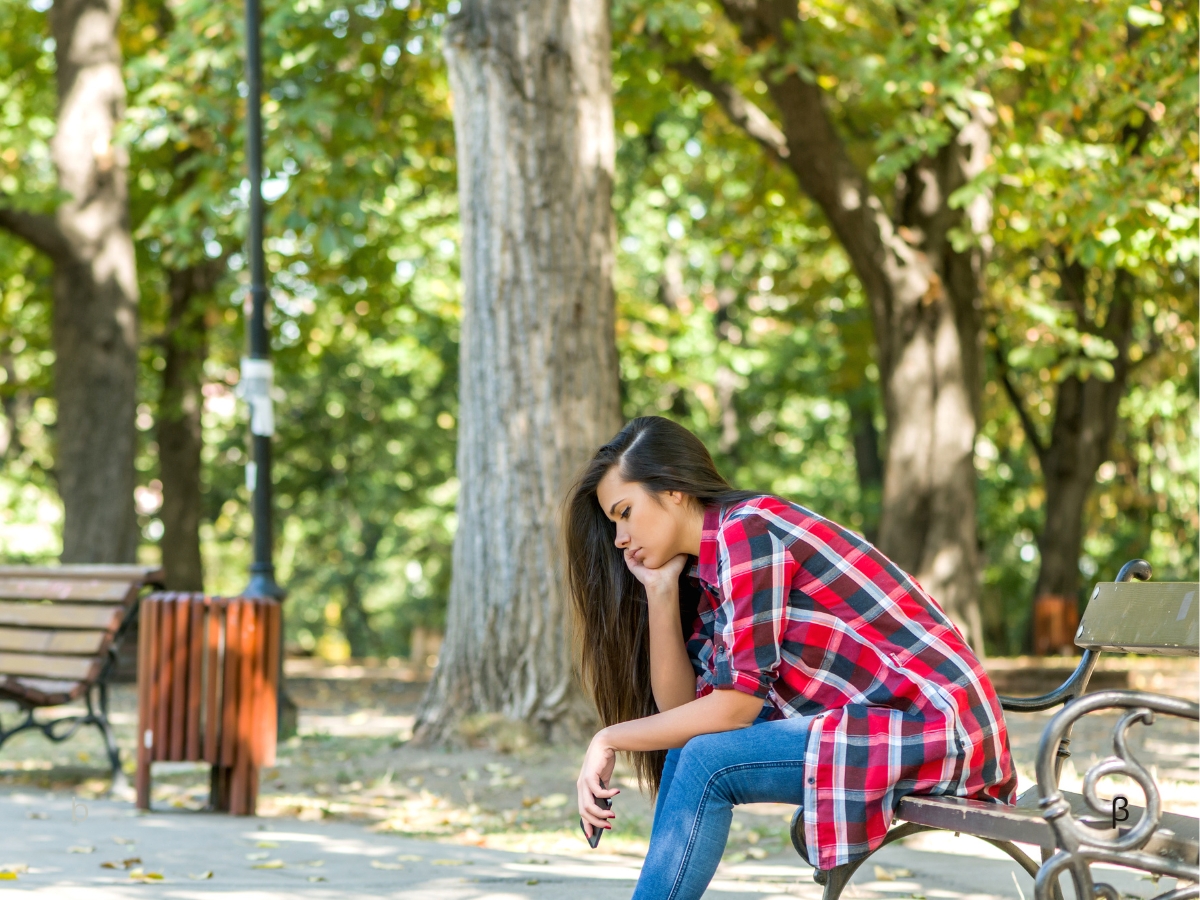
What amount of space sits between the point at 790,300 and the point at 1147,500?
6094 millimetres

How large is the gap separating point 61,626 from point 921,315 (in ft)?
26.4

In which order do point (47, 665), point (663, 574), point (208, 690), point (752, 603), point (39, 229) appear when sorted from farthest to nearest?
point (39, 229) → point (47, 665) → point (208, 690) → point (663, 574) → point (752, 603)

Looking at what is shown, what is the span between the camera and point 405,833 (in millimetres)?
5766

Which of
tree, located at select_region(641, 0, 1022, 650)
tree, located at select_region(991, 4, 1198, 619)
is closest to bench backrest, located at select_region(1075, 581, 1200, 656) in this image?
tree, located at select_region(991, 4, 1198, 619)

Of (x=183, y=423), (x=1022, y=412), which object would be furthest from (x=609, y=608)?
(x=1022, y=412)

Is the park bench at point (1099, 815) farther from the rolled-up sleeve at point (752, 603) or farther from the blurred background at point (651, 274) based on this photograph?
the blurred background at point (651, 274)

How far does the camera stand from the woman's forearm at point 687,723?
297 centimetres

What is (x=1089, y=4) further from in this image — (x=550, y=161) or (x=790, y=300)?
(x=790, y=300)

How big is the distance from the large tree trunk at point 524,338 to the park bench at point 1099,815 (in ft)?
14.2

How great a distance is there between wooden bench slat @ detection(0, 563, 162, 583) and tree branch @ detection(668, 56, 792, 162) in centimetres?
725

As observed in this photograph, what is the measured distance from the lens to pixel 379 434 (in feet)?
67.6

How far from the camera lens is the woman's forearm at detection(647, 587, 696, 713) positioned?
3.26 meters

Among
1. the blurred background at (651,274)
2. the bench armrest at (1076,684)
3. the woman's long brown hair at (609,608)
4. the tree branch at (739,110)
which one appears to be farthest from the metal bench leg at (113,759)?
the tree branch at (739,110)

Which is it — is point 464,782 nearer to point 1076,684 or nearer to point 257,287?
point 257,287
